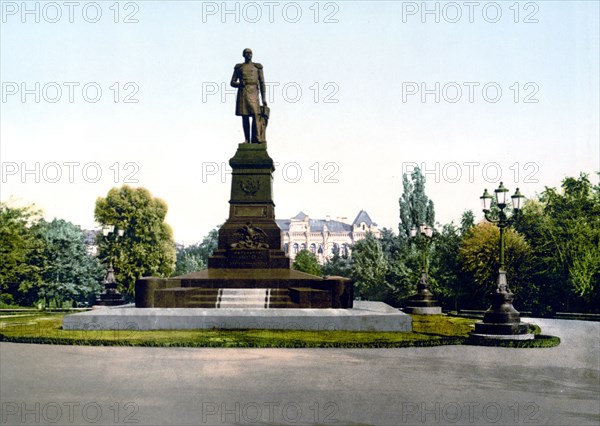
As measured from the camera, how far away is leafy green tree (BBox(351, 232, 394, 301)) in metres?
46.6

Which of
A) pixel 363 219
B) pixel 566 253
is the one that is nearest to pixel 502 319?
pixel 566 253

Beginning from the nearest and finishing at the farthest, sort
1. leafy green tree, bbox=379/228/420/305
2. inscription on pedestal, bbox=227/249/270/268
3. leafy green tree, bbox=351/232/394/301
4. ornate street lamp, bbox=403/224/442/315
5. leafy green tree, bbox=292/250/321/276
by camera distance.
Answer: inscription on pedestal, bbox=227/249/270/268 < ornate street lamp, bbox=403/224/442/315 < leafy green tree, bbox=379/228/420/305 < leafy green tree, bbox=351/232/394/301 < leafy green tree, bbox=292/250/321/276

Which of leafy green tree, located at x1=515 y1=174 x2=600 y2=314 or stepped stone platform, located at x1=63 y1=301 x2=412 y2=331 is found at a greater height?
leafy green tree, located at x1=515 y1=174 x2=600 y2=314

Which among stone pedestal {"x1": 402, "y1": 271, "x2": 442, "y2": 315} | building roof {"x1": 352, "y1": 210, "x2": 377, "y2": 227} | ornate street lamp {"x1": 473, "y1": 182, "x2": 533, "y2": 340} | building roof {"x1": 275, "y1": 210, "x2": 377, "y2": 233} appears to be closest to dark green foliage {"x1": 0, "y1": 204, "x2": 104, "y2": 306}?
stone pedestal {"x1": 402, "y1": 271, "x2": 442, "y2": 315}

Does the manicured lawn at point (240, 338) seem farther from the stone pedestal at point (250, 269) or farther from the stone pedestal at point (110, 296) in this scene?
the stone pedestal at point (110, 296)

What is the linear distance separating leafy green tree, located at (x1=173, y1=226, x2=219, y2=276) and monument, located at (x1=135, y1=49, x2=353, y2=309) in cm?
3879

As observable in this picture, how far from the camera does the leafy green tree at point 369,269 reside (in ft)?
153

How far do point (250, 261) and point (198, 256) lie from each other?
7191 centimetres

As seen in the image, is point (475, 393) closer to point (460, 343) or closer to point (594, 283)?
point (460, 343)

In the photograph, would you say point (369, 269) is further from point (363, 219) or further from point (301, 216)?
point (363, 219)

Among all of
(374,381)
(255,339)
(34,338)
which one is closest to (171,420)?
(374,381)

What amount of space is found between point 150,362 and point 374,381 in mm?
4422

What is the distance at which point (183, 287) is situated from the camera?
82.3 feet

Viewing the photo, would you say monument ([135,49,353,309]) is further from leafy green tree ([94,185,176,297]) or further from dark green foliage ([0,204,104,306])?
leafy green tree ([94,185,176,297])
